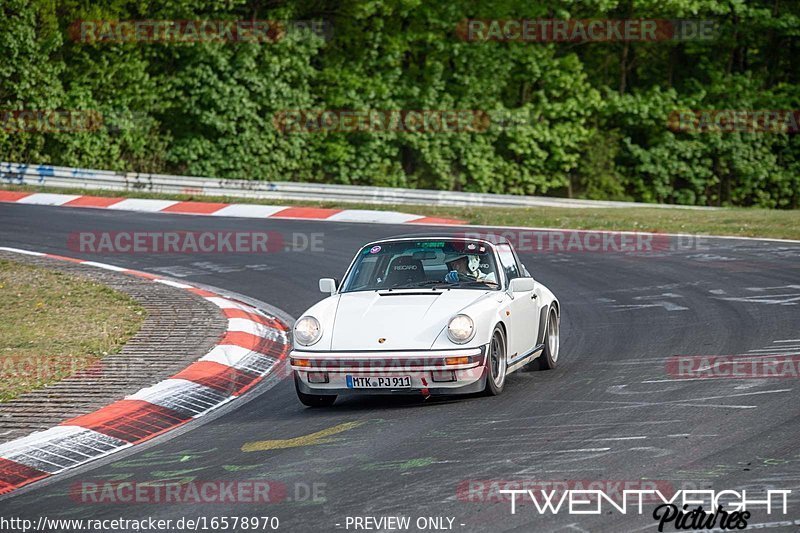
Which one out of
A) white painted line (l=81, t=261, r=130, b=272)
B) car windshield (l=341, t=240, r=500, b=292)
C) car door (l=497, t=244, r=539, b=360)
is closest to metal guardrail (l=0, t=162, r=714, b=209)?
white painted line (l=81, t=261, r=130, b=272)

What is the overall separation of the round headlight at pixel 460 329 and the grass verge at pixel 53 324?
3.41 meters

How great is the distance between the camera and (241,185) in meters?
30.8

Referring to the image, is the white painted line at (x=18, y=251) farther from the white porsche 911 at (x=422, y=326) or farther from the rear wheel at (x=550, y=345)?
the rear wheel at (x=550, y=345)

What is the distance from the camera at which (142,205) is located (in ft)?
85.0

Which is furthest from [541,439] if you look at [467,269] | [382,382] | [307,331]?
[467,269]

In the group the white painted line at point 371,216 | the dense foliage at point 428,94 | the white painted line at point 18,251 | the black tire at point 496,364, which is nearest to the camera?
the black tire at point 496,364

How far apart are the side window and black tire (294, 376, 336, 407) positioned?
6.91 feet

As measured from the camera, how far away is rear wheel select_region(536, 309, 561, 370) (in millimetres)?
10469

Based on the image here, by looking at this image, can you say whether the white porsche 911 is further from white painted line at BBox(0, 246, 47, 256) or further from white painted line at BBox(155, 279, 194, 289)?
white painted line at BBox(0, 246, 47, 256)

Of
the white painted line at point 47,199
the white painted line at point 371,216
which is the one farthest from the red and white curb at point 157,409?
the white painted line at point 47,199

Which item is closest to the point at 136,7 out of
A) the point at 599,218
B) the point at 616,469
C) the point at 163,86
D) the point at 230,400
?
the point at 163,86

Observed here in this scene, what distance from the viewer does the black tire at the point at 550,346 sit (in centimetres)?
1047

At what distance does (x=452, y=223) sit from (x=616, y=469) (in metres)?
16.7

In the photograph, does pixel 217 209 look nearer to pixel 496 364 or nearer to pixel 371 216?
pixel 371 216
